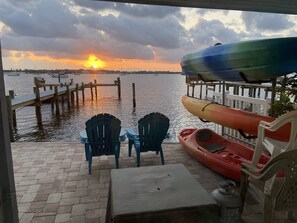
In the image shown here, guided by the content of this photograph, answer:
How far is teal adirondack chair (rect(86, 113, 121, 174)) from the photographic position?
12.3 feet

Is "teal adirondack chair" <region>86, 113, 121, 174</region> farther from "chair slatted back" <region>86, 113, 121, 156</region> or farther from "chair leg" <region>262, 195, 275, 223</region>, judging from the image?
"chair leg" <region>262, 195, 275, 223</region>

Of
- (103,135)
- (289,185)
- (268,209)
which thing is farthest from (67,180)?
(289,185)

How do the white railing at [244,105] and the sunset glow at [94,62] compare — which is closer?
the white railing at [244,105]

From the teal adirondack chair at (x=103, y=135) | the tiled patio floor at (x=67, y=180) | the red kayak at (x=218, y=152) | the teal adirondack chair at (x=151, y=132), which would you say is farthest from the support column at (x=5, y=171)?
the red kayak at (x=218, y=152)

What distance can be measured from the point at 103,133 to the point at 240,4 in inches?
104

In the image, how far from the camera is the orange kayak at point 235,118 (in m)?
2.97

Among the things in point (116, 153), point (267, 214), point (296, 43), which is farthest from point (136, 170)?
point (296, 43)

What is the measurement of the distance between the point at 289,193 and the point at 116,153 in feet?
8.52

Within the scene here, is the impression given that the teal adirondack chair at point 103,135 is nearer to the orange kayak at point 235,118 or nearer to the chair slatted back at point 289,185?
the orange kayak at point 235,118

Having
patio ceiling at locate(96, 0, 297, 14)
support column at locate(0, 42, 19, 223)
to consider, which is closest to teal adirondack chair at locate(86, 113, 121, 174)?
patio ceiling at locate(96, 0, 297, 14)

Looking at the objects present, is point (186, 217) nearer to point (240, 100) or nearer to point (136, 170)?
point (136, 170)

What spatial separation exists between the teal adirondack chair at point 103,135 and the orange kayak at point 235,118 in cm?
170

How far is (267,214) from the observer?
77.9 inches

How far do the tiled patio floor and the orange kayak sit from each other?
0.84 meters
